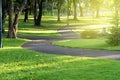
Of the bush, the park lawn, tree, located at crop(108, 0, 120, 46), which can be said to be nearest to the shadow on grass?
the park lawn

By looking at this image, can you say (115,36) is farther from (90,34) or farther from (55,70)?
(55,70)

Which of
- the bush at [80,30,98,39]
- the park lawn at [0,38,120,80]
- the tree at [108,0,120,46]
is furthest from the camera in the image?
the bush at [80,30,98,39]

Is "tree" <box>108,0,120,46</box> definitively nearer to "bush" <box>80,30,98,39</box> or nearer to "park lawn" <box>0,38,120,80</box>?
"bush" <box>80,30,98,39</box>

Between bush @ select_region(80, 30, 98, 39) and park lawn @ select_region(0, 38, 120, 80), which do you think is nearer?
park lawn @ select_region(0, 38, 120, 80)

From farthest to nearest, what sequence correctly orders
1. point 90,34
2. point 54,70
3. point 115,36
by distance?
point 90,34 → point 115,36 → point 54,70

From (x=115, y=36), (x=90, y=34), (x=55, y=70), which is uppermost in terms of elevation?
(x=115, y=36)

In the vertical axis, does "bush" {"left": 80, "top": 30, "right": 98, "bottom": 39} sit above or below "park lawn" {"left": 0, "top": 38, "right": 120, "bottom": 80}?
below

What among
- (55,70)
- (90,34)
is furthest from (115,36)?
(55,70)

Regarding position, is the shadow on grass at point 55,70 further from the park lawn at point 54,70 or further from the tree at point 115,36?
the tree at point 115,36

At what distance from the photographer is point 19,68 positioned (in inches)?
518

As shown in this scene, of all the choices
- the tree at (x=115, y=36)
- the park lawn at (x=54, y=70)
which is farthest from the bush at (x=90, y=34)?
the park lawn at (x=54, y=70)

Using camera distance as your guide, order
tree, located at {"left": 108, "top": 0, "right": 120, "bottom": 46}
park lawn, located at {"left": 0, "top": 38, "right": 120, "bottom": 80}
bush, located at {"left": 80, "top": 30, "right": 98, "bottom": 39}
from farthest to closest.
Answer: bush, located at {"left": 80, "top": 30, "right": 98, "bottom": 39} → tree, located at {"left": 108, "top": 0, "right": 120, "bottom": 46} → park lawn, located at {"left": 0, "top": 38, "right": 120, "bottom": 80}

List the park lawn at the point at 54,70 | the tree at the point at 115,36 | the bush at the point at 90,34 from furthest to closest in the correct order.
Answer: the bush at the point at 90,34, the tree at the point at 115,36, the park lawn at the point at 54,70

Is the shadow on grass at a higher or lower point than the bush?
higher
